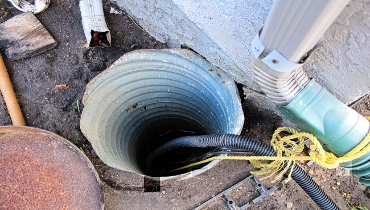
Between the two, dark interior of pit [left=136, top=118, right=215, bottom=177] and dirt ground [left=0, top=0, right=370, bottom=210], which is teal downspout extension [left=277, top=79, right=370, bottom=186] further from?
dark interior of pit [left=136, top=118, right=215, bottom=177]

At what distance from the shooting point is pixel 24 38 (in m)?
2.14

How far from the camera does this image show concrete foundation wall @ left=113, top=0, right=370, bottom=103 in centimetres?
125

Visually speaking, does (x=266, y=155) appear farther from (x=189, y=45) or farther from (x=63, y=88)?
(x=63, y=88)

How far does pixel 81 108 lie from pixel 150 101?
0.40 m

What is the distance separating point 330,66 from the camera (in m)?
1.42

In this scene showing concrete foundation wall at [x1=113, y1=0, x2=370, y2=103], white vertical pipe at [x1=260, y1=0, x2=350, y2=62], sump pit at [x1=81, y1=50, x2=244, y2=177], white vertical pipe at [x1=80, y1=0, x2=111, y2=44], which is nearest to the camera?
white vertical pipe at [x1=260, y1=0, x2=350, y2=62]

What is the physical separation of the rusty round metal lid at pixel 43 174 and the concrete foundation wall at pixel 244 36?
2.56 feet

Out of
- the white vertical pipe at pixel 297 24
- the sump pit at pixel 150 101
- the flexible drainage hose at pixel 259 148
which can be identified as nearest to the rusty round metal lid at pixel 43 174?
the sump pit at pixel 150 101

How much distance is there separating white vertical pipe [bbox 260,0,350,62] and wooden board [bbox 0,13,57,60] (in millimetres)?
1436

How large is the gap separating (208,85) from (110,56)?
606 mm

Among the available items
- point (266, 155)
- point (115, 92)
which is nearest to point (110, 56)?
point (115, 92)

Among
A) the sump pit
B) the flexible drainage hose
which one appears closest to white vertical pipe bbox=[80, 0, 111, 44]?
the sump pit

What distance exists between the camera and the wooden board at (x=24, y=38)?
2104 millimetres

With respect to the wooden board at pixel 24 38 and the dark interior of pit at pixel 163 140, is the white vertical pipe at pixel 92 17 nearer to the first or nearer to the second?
the wooden board at pixel 24 38
